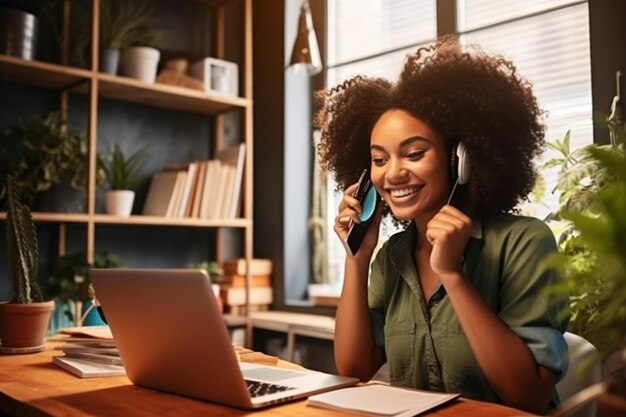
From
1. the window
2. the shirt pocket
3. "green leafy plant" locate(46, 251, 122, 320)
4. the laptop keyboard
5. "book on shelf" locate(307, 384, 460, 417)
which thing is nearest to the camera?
"book on shelf" locate(307, 384, 460, 417)

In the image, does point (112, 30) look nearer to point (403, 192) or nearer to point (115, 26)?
point (115, 26)

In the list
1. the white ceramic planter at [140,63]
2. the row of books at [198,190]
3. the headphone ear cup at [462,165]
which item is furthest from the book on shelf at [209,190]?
the headphone ear cup at [462,165]

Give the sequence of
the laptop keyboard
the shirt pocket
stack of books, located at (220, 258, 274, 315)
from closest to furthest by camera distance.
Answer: the laptop keyboard
the shirt pocket
stack of books, located at (220, 258, 274, 315)

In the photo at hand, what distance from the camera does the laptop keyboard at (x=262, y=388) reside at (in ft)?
3.29

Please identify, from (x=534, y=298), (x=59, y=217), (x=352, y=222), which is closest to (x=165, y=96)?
(x=59, y=217)

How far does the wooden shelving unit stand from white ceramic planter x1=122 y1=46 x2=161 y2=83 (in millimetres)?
57

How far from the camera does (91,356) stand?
137cm

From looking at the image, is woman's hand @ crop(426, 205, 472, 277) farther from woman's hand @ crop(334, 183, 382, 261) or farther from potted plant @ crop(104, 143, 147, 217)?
potted plant @ crop(104, 143, 147, 217)

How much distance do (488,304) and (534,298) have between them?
120mm

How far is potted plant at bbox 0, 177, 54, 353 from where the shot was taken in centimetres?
150

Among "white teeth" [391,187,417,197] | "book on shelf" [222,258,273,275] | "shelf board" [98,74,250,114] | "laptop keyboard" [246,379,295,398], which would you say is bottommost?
"laptop keyboard" [246,379,295,398]

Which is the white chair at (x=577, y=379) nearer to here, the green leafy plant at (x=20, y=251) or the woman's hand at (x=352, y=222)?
the woman's hand at (x=352, y=222)

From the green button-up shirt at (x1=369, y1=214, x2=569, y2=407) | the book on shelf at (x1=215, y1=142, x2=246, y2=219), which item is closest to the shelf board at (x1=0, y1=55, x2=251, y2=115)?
the book on shelf at (x1=215, y1=142, x2=246, y2=219)

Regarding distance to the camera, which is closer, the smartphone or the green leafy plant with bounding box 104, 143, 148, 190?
the smartphone
